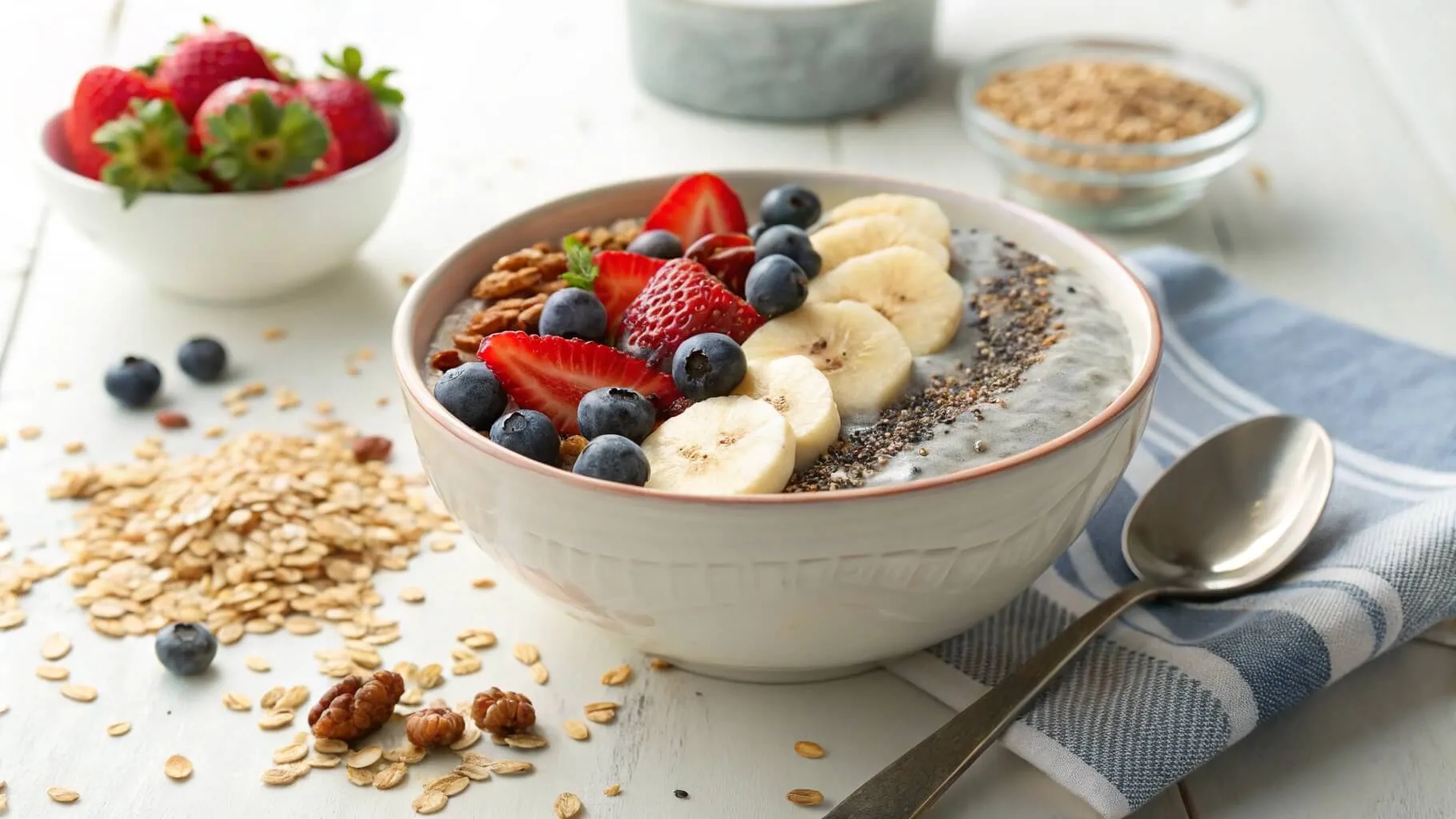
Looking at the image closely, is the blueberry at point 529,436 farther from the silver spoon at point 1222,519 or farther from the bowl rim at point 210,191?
the bowl rim at point 210,191

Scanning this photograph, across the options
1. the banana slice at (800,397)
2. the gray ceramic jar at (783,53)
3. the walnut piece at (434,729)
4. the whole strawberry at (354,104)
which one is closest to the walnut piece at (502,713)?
the walnut piece at (434,729)

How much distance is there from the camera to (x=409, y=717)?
4.09 feet

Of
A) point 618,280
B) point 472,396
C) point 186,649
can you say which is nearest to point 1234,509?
point 618,280

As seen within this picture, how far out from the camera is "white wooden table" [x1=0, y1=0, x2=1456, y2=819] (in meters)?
1.20

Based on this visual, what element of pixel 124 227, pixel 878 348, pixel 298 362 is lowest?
pixel 298 362

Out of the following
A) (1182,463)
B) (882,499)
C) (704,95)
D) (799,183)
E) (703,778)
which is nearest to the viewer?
(882,499)

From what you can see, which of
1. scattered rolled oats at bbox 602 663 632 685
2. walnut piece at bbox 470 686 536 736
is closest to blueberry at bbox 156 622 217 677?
walnut piece at bbox 470 686 536 736

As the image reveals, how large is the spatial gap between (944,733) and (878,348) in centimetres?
36

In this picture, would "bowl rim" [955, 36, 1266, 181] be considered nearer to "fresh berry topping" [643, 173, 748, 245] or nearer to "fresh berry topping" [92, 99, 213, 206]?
"fresh berry topping" [643, 173, 748, 245]

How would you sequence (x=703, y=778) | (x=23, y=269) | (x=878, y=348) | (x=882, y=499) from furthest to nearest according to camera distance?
(x=23, y=269) < (x=878, y=348) < (x=703, y=778) < (x=882, y=499)

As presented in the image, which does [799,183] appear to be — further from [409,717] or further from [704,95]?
[704,95]

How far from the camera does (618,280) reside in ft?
4.51

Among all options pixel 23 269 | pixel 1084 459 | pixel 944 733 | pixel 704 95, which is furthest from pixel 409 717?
pixel 704 95

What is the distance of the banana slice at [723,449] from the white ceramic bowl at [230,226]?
927mm
